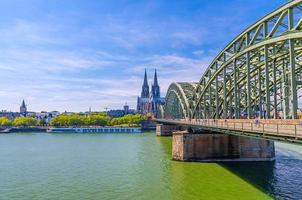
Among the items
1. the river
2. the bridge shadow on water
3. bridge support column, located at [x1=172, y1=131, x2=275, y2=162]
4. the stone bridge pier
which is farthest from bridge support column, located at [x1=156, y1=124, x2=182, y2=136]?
the bridge shadow on water

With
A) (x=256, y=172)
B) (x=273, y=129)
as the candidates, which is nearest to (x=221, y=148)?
(x=256, y=172)

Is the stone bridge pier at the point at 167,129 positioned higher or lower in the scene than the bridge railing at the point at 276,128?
lower

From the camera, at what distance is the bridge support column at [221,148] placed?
2039 inches

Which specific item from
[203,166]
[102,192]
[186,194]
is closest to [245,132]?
[186,194]

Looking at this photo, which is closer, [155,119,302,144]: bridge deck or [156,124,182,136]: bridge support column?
[155,119,302,144]: bridge deck

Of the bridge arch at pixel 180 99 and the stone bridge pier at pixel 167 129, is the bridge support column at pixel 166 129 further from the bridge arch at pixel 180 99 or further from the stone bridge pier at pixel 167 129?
the bridge arch at pixel 180 99

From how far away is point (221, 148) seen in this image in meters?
52.2

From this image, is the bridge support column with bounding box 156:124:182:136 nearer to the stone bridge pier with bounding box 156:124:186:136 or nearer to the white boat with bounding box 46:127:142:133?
the stone bridge pier with bounding box 156:124:186:136

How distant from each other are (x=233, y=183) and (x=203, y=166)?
34.9ft

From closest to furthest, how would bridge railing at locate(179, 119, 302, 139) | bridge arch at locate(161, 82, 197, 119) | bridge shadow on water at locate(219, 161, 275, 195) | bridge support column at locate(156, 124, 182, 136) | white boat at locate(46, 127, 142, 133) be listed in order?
bridge railing at locate(179, 119, 302, 139) < bridge shadow on water at locate(219, 161, 275, 195) < bridge arch at locate(161, 82, 197, 119) < bridge support column at locate(156, 124, 182, 136) < white boat at locate(46, 127, 142, 133)

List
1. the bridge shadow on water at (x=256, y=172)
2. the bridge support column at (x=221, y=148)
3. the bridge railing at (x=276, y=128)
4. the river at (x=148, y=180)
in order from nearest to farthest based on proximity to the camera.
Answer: the bridge railing at (x=276, y=128)
the river at (x=148, y=180)
the bridge shadow on water at (x=256, y=172)
the bridge support column at (x=221, y=148)

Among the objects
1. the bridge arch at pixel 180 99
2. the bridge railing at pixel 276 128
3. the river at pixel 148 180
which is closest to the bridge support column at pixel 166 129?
the bridge arch at pixel 180 99

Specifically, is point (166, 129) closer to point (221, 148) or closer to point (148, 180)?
point (221, 148)

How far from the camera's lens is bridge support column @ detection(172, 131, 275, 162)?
170 feet
